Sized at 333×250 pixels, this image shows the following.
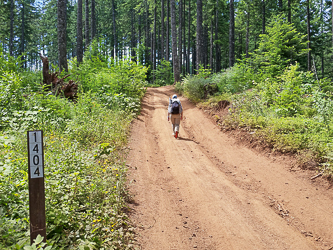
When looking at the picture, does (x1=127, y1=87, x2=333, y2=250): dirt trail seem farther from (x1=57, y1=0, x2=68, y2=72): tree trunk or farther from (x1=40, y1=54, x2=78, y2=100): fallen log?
(x1=57, y1=0, x2=68, y2=72): tree trunk

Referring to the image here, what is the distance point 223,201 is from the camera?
576 cm

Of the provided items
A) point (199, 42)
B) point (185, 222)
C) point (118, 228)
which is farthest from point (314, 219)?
point (199, 42)

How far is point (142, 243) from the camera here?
166 inches

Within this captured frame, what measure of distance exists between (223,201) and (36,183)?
4243 millimetres

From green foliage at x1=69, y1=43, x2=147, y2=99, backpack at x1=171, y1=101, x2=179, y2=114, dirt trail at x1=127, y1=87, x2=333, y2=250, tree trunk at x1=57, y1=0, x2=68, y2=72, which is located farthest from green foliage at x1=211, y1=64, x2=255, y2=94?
tree trunk at x1=57, y1=0, x2=68, y2=72

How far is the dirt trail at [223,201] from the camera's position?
452 cm

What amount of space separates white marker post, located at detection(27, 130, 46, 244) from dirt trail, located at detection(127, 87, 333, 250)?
1865mm

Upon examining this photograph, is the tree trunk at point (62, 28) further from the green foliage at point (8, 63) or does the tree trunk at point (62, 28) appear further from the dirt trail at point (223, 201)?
the dirt trail at point (223, 201)

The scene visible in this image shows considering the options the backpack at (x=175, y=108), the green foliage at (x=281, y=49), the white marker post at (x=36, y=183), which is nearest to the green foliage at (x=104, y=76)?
the backpack at (x=175, y=108)

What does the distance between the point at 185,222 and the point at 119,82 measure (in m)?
10.7

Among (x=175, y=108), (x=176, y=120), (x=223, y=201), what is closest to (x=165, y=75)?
(x=175, y=108)

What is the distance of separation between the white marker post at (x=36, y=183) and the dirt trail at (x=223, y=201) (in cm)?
187

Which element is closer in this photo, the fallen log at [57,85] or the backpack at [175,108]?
the fallen log at [57,85]

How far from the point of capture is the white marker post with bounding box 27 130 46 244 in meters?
2.90
